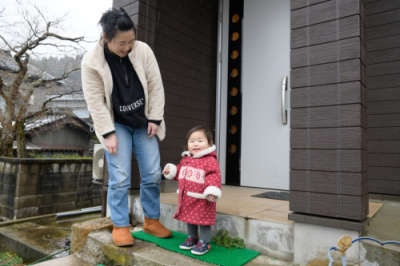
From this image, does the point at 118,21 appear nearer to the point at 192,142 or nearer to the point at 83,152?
the point at 192,142

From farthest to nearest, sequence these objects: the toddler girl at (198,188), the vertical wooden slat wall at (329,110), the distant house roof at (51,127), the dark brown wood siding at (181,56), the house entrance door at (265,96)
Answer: the distant house roof at (51,127) < the house entrance door at (265,96) < the dark brown wood siding at (181,56) < the toddler girl at (198,188) < the vertical wooden slat wall at (329,110)

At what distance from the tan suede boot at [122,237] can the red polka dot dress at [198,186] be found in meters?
0.34

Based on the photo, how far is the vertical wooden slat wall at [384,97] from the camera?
7.88ft

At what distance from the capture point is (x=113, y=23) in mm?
1495

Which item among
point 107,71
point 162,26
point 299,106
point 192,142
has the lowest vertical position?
point 192,142

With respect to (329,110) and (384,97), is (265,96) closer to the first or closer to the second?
(384,97)

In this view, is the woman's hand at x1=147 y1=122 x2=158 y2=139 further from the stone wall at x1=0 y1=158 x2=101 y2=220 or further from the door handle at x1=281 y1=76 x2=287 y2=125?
the stone wall at x1=0 y1=158 x2=101 y2=220

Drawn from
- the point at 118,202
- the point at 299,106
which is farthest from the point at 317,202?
the point at 118,202

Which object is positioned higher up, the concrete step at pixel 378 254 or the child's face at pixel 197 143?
the child's face at pixel 197 143

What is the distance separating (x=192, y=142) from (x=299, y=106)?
68cm

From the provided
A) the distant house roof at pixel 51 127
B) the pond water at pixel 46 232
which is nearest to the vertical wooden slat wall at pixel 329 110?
the pond water at pixel 46 232

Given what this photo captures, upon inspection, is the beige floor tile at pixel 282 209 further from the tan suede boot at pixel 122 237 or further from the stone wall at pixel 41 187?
the stone wall at pixel 41 187

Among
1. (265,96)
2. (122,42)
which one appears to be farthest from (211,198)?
(265,96)

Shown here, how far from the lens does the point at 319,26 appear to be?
150 centimetres
